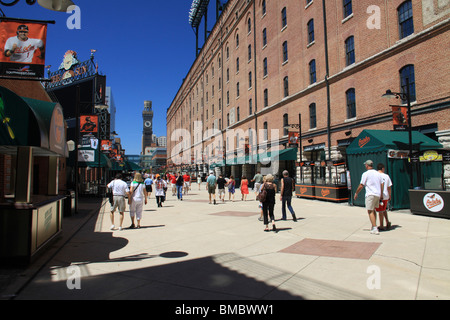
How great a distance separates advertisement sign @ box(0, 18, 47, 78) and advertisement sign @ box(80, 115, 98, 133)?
42.2 feet

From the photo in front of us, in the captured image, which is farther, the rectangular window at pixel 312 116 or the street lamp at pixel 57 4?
the rectangular window at pixel 312 116

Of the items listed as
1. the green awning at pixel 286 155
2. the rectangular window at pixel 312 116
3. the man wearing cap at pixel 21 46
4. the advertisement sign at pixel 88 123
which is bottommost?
the green awning at pixel 286 155

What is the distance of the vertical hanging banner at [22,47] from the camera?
552 cm

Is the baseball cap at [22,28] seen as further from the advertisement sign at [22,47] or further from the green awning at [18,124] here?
the green awning at [18,124]

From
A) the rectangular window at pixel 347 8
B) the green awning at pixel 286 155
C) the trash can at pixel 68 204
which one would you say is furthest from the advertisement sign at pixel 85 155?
the rectangular window at pixel 347 8

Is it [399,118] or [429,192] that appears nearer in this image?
[429,192]

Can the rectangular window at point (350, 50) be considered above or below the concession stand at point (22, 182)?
above

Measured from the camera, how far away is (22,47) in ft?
18.3

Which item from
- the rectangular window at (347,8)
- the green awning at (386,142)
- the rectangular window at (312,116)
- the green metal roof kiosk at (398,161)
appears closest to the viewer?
the green metal roof kiosk at (398,161)

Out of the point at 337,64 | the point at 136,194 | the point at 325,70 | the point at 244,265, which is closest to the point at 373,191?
the point at 244,265

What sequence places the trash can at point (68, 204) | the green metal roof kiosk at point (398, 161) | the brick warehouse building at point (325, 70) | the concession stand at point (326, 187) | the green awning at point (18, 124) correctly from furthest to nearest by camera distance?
the concession stand at point (326, 187), the brick warehouse building at point (325, 70), the green metal roof kiosk at point (398, 161), the trash can at point (68, 204), the green awning at point (18, 124)

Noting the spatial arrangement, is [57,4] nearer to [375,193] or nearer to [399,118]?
[375,193]

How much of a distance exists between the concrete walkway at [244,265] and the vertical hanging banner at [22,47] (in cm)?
369
